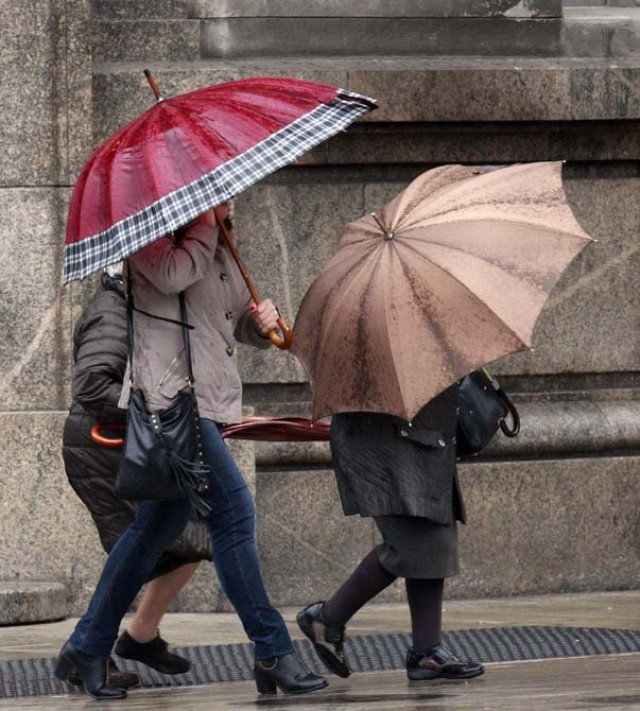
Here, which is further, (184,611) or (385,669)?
(184,611)

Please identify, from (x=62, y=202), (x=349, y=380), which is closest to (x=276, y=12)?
(x=62, y=202)

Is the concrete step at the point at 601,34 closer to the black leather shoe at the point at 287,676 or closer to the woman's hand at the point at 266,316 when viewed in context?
the woman's hand at the point at 266,316

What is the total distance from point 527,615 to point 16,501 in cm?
216

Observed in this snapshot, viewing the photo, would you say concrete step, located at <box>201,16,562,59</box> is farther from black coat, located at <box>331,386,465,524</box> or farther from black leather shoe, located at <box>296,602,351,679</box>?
black leather shoe, located at <box>296,602,351,679</box>

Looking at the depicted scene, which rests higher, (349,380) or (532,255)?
(532,255)

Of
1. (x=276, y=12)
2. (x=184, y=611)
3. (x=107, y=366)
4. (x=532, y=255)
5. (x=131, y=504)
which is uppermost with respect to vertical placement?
(x=276, y=12)

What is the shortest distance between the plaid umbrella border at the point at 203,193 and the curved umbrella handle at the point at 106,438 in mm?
825

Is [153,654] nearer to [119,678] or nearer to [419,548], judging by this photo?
[119,678]

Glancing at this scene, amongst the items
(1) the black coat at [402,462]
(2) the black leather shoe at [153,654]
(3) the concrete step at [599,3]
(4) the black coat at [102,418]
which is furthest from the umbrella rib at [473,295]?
(3) the concrete step at [599,3]

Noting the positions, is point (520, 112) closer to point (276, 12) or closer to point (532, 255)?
point (276, 12)

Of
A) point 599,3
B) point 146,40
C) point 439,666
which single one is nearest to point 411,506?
point 439,666

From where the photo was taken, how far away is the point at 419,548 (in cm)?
622

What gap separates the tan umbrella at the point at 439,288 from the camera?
5.90 m

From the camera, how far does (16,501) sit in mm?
8242
